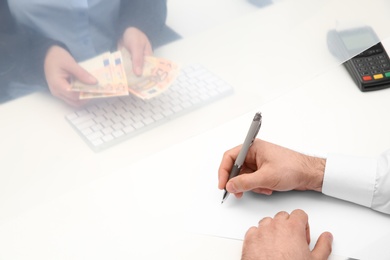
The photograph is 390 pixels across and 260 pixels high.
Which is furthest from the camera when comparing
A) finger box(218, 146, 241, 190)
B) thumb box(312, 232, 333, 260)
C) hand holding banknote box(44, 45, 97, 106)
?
finger box(218, 146, 241, 190)

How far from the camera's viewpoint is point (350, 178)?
87 centimetres

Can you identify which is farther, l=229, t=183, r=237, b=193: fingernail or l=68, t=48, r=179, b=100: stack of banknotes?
l=229, t=183, r=237, b=193: fingernail

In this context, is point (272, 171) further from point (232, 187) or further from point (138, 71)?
point (138, 71)

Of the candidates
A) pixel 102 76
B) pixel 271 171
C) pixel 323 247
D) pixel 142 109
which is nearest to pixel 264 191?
pixel 271 171

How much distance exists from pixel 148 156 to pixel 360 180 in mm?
370

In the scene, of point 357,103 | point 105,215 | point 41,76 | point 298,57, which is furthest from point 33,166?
point 357,103

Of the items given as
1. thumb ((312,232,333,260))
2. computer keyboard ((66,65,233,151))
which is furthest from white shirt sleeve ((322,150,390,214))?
computer keyboard ((66,65,233,151))

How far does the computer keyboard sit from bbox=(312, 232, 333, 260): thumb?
10.6 inches

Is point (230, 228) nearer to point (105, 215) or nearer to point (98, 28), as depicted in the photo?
point (105, 215)

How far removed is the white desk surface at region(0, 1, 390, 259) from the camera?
0.59 meters

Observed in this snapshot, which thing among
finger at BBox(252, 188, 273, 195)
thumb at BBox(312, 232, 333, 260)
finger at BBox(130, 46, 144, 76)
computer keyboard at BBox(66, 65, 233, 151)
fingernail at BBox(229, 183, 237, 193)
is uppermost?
finger at BBox(130, 46, 144, 76)

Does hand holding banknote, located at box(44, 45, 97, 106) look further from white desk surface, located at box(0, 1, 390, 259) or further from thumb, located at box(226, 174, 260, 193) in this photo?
thumb, located at box(226, 174, 260, 193)

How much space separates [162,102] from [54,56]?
206 millimetres

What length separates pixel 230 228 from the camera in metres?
0.80
